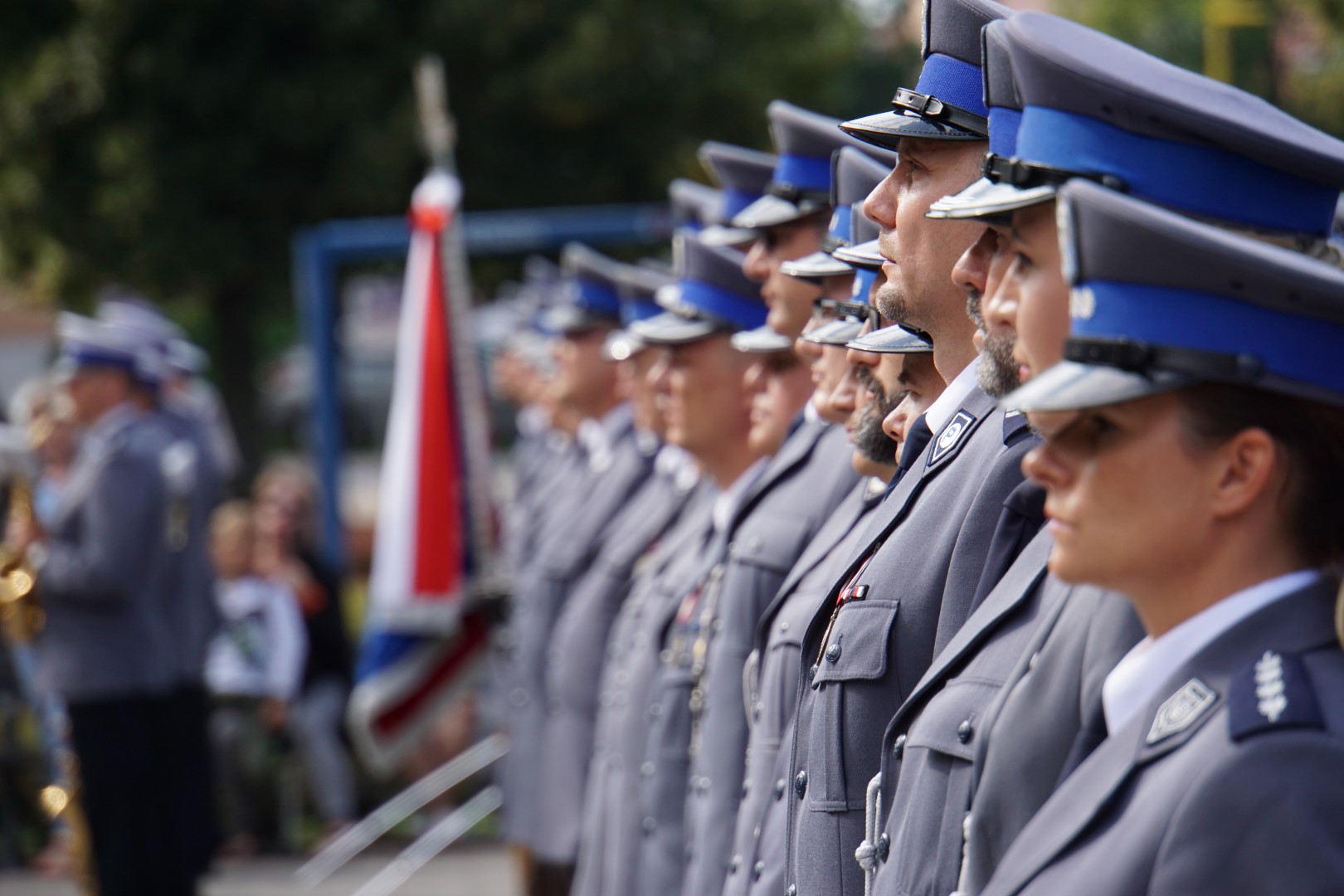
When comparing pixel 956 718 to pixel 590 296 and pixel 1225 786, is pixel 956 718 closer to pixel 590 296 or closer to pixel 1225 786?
pixel 1225 786

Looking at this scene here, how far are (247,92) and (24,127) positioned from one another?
164cm

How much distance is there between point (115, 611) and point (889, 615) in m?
4.91

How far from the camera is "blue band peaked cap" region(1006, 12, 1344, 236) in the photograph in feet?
6.46

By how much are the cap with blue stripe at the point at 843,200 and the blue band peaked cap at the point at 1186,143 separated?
1371 mm

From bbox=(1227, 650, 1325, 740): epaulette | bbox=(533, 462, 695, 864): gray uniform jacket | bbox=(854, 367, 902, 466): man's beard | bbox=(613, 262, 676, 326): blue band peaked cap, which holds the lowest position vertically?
bbox=(533, 462, 695, 864): gray uniform jacket

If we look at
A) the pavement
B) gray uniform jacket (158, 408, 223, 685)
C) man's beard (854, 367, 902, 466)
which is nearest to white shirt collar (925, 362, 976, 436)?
man's beard (854, 367, 902, 466)

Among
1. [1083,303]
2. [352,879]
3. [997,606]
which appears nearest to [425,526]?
[352,879]

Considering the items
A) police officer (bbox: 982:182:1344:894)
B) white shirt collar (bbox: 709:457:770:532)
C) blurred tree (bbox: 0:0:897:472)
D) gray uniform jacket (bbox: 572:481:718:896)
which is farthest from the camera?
blurred tree (bbox: 0:0:897:472)

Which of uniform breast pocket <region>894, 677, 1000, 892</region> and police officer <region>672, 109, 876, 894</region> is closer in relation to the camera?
uniform breast pocket <region>894, 677, 1000, 892</region>

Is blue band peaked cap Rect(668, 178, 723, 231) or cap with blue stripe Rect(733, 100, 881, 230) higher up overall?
cap with blue stripe Rect(733, 100, 881, 230)

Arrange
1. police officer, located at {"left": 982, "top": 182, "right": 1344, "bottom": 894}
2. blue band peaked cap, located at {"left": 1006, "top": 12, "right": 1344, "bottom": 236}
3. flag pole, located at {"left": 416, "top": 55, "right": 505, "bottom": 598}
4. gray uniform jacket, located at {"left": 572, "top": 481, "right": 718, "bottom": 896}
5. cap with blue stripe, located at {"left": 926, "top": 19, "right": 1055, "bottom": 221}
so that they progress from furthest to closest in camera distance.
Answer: flag pole, located at {"left": 416, "top": 55, "right": 505, "bottom": 598}
gray uniform jacket, located at {"left": 572, "top": 481, "right": 718, "bottom": 896}
cap with blue stripe, located at {"left": 926, "top": 19, "right": 1055, "bottom": 221}
blue band peaked cap, located at {"left": 1006, "top": 12, "right": 1344, "bottom": 236}
police officer, located at {"left": 982, "top": 182, "right": 1344, "bottom": 894}

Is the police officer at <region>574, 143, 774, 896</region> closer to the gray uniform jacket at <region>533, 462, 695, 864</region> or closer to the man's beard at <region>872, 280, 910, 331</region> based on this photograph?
the gray uniform jacket at <region>533, 462, 695, 864</region>

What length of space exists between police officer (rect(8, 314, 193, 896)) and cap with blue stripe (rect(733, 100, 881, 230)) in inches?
138

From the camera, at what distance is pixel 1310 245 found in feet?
6.65
